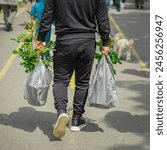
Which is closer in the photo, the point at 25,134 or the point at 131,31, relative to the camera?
the point at 25,134

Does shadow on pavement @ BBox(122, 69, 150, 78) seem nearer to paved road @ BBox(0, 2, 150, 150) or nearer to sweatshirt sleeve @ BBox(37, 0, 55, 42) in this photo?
paved road @ BBox(0, 2, 150, 150)

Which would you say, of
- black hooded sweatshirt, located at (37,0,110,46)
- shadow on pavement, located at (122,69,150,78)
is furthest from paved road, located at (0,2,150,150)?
black hooded sweatshirt, located at (37,0,110,46)

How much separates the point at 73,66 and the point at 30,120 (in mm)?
1111

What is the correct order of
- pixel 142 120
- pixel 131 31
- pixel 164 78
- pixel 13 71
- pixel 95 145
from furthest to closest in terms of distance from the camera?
1. pixel 131 31
2. pixel 13 71
3. pixel 142 120
4. pixel 95 145
5. pixel 164 78

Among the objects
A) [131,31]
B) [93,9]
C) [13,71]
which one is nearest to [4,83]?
[13,71]

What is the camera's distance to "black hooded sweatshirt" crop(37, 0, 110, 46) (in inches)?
243

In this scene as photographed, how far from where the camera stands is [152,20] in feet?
18.0

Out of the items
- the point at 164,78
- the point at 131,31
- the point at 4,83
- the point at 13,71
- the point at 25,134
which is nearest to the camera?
the point at 164,78

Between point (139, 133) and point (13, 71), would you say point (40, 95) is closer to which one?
point (139, 133)

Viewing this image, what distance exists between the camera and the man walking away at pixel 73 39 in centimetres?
619

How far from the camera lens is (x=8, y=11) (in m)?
17.3

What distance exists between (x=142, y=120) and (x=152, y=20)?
2.07m

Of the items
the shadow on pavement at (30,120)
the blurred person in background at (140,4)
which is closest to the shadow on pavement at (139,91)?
the shadow on pavement at (30,120)

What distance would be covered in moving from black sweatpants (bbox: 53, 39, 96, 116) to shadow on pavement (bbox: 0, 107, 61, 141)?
509 millimetres
